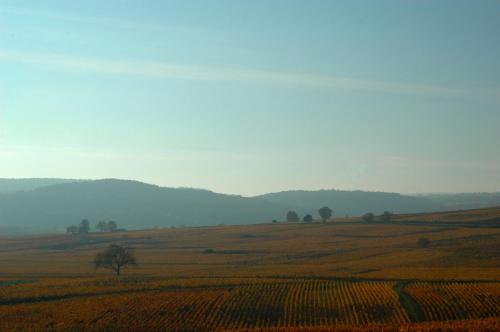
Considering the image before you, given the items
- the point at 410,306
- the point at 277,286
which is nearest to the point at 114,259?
the point at 277,286

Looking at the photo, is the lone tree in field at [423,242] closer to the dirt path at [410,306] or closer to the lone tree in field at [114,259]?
the lone tree in field at [114,259]

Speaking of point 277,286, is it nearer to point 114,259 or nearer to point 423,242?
point 114,259

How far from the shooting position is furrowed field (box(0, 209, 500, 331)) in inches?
1799

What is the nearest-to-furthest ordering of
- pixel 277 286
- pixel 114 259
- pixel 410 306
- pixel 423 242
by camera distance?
pixel 410 306 < pixel 277 286 < pixel 114 259 < pixel 423 242

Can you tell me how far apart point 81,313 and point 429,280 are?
126 feet

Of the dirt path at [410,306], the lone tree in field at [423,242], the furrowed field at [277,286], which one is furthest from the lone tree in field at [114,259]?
the lone tree in field at [423,242]

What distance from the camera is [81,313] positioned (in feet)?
164

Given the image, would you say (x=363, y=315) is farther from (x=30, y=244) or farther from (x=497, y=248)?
(x=30, y=244)

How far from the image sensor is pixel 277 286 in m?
62.9

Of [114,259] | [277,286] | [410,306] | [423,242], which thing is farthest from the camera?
[423,242]

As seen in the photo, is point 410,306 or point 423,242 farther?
point 423,242

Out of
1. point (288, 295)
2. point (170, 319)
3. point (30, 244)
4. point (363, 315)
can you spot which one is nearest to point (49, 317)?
point (170, 319)

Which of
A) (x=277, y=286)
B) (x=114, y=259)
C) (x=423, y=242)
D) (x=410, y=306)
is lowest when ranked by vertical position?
(x=410, y=306)

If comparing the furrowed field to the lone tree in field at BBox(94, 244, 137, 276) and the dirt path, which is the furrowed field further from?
the lone tree in field at BBox(94, 244, 137, 276)
